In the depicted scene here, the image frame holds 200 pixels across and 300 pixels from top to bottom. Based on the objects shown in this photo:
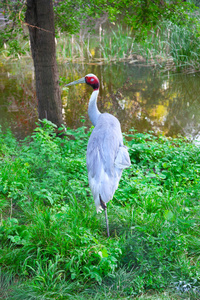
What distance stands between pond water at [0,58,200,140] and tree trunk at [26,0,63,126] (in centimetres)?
90

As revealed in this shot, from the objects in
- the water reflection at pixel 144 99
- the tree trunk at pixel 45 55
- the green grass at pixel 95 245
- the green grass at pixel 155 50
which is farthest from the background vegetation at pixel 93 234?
the green grass at pixel 155 50

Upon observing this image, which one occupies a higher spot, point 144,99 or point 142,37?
point 142,37

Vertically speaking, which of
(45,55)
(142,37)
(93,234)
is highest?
(142,37)

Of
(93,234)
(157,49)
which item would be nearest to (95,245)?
(93,234)

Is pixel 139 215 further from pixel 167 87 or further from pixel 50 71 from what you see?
pixel 167 87

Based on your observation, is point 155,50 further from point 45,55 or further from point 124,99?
point 45,55

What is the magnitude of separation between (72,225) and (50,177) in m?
1.29

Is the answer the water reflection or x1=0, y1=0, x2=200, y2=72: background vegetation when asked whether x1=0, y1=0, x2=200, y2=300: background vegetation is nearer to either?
x1=0, y1=0, x2=200, y2=72: background vegetation

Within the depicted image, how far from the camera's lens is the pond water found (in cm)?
732

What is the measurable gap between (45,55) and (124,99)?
411cm

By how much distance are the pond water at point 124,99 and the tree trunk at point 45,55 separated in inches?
35.5

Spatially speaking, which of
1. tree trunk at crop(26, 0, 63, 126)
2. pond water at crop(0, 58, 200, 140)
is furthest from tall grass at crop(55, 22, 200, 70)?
tree trunk at crop(26, 0, 63, 126)

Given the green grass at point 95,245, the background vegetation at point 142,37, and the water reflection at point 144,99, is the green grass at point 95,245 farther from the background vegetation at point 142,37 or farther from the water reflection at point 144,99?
the water reflection at point 144,99

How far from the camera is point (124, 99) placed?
8.94 m
